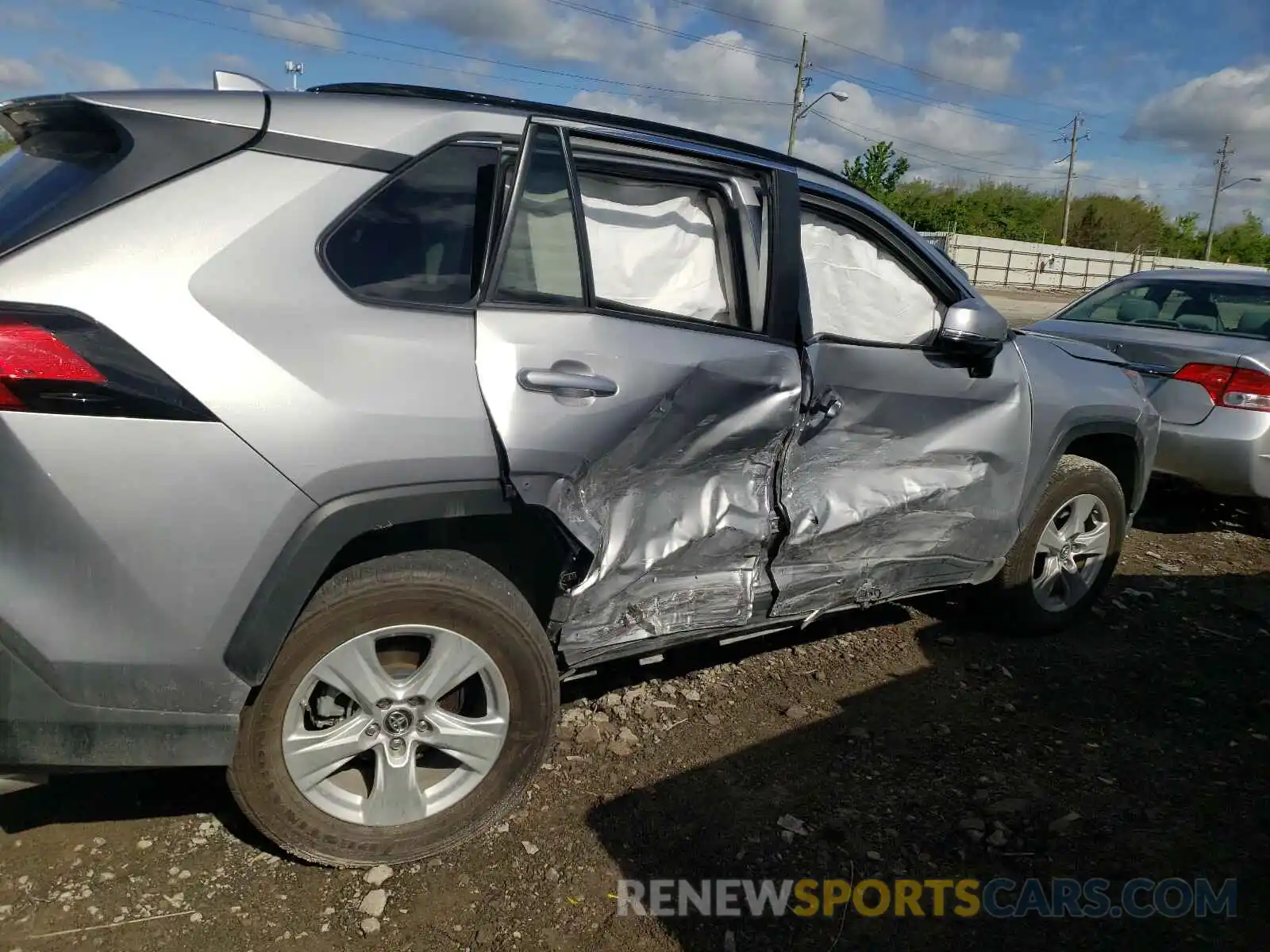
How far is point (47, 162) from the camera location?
7.18ft

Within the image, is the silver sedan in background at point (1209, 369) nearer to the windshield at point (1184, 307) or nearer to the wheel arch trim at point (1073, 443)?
the windshield at point (1184, 307)

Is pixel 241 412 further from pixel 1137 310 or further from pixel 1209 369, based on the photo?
pixel 1137 310

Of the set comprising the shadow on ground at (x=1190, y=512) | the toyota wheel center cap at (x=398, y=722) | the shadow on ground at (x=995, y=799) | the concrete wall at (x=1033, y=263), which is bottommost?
the shadow on ground at (x=995, y=799)

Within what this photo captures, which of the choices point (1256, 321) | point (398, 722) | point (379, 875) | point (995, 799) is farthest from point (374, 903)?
point (1256, 321)

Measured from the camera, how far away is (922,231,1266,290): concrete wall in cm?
4556

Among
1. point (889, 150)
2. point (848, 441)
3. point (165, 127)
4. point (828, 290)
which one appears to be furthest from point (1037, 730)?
point (889, 150)

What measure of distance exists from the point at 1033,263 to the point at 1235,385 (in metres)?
48.3

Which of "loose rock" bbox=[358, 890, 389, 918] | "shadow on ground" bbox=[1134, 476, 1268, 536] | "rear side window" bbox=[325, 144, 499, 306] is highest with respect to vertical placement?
"rear side window" bbox=[325, 144, 499, 306]

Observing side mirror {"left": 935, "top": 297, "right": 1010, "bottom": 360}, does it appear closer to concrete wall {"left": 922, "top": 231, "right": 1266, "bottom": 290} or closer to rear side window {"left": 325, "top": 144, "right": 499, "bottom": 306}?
rear side window {"left": 325, "top": 144, "right": 499, "bottom": 306}

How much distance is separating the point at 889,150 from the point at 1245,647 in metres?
42.6

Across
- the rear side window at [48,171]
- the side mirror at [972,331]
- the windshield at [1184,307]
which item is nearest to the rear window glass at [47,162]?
the rear side window at [48,171]

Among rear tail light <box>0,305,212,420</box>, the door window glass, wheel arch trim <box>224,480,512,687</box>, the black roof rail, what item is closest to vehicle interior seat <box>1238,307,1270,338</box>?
the black roof rail

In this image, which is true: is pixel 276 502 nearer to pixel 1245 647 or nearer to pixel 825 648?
pixel 825 648

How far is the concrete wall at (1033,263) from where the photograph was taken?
45562 millimetres
